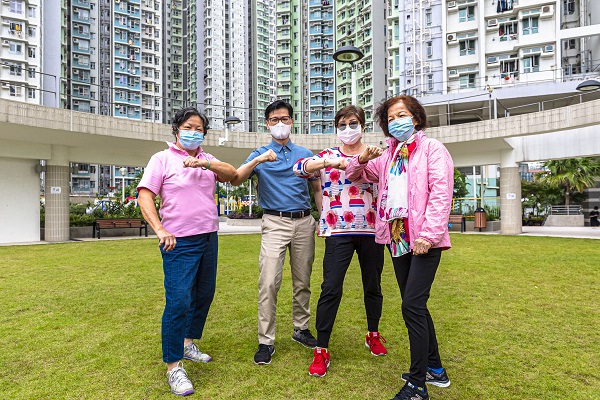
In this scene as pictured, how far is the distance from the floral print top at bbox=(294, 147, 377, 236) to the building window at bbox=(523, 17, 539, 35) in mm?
35914

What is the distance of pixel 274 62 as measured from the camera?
82.9m

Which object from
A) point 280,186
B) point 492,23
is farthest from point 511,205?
point 492,23

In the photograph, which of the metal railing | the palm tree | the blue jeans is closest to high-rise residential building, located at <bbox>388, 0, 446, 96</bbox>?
the palm tree

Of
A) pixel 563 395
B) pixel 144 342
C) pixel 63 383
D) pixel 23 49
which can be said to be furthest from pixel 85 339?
pixel 23 49

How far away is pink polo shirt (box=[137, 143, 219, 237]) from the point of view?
112 inches

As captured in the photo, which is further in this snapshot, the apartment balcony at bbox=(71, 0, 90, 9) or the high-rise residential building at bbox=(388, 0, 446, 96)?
the apartment balcony at bbox=(71, 0, 90, 9)

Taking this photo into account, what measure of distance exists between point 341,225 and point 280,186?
612 millimetres

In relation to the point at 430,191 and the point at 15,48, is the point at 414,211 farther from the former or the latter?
the point at 15,48

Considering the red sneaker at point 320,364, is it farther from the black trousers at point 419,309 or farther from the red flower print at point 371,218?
the red flower print at point 371,218

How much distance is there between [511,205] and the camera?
17.5m

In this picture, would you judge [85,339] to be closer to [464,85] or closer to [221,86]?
[464,85]

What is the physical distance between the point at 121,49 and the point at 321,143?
5225 cm

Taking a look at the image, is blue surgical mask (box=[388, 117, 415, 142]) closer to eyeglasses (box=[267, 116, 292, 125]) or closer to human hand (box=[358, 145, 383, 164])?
human hand (box=[358, 145, 383, 164])

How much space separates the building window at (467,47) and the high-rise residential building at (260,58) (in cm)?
4933
